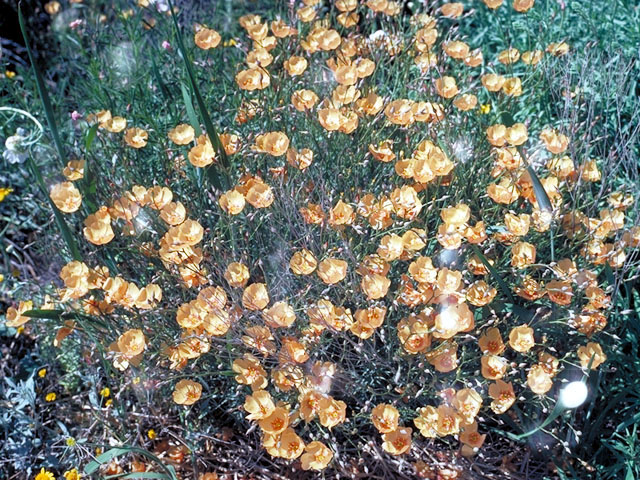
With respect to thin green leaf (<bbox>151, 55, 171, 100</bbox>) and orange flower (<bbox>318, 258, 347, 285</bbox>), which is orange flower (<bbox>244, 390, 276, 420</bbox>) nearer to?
orange flower (<bbox>318, 258, 347, 285</bbox>)

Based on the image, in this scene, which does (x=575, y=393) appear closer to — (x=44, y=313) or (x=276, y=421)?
(x=276, y=421)

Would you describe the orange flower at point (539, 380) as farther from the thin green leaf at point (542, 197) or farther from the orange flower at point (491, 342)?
the thin green leaf at point (542, 197)

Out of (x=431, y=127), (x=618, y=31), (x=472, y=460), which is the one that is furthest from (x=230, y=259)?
(x=618, y=31)

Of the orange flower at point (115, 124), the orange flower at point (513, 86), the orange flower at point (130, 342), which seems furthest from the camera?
the orange flower at point (513, 86)

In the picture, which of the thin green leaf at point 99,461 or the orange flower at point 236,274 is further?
the orange flower at point 236,274

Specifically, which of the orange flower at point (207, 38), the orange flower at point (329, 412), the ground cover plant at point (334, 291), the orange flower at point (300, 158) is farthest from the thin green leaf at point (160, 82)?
the orange flower at point (329, 412)

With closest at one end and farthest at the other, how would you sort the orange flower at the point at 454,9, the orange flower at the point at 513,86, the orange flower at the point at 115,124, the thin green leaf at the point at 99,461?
the thin green leaf at the point at 99,461, the orange flower at the point at 115,124, the orange flower at the point at 513,86, the orange flower at the point at 454,9

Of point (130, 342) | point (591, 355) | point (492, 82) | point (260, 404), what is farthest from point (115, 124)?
point (591, 355)

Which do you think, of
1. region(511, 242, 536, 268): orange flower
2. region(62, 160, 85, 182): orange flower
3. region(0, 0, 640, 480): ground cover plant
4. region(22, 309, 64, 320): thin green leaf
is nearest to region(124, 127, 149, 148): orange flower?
region(0, 0, 640, 480): ground cover plant
